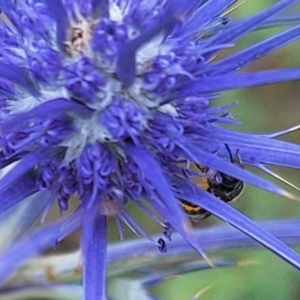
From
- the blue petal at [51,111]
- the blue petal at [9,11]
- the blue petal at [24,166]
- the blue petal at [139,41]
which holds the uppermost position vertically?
the blue petal at [9,11]

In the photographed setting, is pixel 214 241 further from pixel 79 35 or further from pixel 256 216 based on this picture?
pixel 256 216

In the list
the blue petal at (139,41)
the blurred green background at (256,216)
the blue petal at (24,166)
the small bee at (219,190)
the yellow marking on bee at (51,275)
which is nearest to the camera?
the blue petal at (139,41)

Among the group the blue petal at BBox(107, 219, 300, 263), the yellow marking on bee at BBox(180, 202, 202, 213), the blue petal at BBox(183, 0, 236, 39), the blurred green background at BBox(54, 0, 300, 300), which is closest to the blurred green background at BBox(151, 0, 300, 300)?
the blurred green background at BBox(54, 0, 300, 300)

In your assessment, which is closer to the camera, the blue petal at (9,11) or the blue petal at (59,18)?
the blue petal at (59,18)

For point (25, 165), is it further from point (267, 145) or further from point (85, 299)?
point (267, 145)

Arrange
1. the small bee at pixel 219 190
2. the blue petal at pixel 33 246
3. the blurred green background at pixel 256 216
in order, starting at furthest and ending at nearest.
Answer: the blurred green background at pixel 256 216, the small bee at pixel 219 190, the blue petal at pixel 33 246

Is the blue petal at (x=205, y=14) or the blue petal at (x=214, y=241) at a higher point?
the blue petal at (x=205, y=14)

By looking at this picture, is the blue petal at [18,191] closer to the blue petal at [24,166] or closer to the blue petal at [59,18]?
the blue petal at [24,166]

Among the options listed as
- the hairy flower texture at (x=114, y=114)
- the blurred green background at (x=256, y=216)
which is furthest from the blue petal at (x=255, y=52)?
the blurred green background at (x=256, y=216)

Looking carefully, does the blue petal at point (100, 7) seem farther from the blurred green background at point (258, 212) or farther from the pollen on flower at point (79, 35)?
the blurred green background at point (258, 212)
